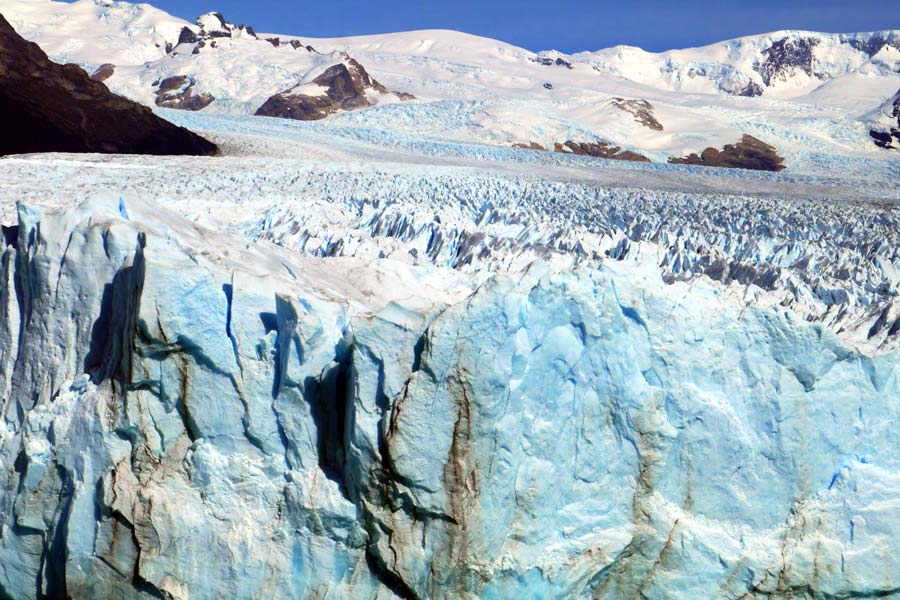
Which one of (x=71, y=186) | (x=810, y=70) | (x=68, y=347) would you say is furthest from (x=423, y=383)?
(x=810, y=70)

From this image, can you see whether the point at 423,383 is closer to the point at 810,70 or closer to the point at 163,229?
the point at 163,229

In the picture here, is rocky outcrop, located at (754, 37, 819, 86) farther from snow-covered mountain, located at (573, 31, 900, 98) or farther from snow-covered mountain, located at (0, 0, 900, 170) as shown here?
snow-covered mountain, located at (0, 0, 900, 170)

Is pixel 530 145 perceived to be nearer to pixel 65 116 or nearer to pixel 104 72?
pixel 65 116

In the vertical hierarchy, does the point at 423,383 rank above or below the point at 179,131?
below

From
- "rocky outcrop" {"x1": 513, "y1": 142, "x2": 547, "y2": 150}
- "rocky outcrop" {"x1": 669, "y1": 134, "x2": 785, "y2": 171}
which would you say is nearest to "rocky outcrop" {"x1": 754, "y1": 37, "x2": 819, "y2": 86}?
"rocky outcrop" {"x1": 669, "y1": 134, "x2": 785, "y2": 171}

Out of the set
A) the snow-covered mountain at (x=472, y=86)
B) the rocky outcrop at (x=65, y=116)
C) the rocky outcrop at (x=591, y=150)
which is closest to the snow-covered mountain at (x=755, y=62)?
the snow-covered mountain at (x=472, y=86)

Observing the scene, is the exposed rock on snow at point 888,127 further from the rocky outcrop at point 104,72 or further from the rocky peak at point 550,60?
the rocky outcrop at point 104,72

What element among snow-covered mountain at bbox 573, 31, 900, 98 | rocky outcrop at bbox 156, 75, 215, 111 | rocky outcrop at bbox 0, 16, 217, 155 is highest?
snow-covered mountain at bbox 573, 31, 900, 98
